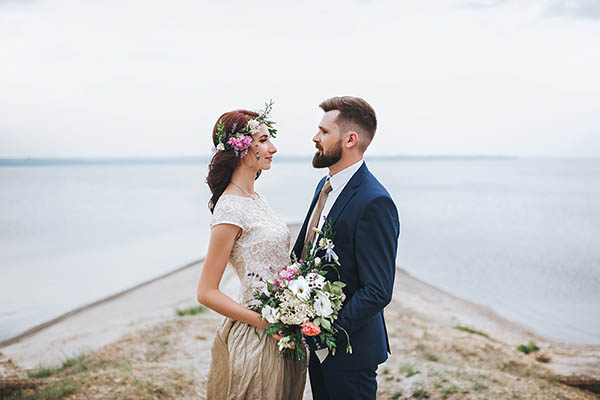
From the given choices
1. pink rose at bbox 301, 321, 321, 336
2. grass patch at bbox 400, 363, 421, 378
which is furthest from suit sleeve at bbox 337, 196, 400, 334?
grass patch at bbox 400, 363, 421, 378

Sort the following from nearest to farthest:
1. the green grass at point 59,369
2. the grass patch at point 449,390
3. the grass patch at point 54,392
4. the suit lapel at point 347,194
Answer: the suit lapel at point 347,194, the grass patch at point 54,392, the grass patch at point 449,390, the green grass at point 59,369

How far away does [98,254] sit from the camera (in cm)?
2261

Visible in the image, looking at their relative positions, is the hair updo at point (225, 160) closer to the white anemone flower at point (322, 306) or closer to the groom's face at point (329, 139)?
the groom's face at point (329, 139)

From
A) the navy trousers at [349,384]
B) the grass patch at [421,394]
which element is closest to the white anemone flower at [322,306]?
the navy trousers at [349,384]

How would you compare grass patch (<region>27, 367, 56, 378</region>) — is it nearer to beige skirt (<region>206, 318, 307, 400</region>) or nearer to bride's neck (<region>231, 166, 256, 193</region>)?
beige skirt (<region>206, 318, 307, 400</region>)

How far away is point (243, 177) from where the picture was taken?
3.26m

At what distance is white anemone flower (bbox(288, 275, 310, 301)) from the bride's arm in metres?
0.44

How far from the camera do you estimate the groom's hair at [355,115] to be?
2789 mm

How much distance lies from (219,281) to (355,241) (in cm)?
92

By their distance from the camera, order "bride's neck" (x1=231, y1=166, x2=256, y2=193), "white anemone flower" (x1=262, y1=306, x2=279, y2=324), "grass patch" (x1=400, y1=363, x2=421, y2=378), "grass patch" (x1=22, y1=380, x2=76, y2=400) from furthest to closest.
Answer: "grass patch" (x1=400, y1=363, x2=421, y2=378), "grass patch" (x1=22, y1=380, x2=76, y2=400), "bride's neck" (x1=231, y1=166, x2=256, y2=193), "white anemone flower" (x1=262, y1=306, x2=279, y2=324)

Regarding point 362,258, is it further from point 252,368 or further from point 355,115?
point 252,368

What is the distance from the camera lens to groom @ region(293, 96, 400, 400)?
262cm

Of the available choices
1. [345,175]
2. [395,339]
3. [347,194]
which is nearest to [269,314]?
[347,194]

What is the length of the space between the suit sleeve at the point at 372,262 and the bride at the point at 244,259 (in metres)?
0.60
